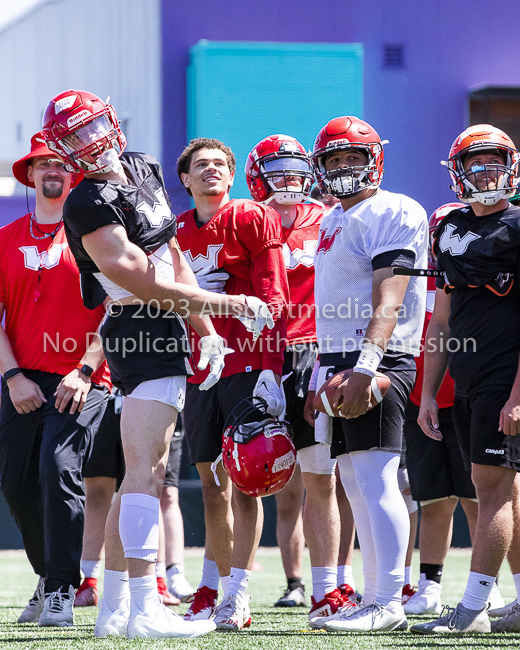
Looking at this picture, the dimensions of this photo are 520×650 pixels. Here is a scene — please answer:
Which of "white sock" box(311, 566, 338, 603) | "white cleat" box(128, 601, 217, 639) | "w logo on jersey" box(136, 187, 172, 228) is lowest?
"white sock" box(311, 566, 338, 603)

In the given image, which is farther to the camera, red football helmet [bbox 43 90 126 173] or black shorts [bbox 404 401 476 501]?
black shorts [bbox 404 401 476 501]

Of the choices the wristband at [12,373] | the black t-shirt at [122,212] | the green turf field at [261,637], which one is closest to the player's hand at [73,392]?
the wristband at [12,373]

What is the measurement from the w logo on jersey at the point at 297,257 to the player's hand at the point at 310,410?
0.90 m

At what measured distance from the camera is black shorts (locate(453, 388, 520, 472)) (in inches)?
134

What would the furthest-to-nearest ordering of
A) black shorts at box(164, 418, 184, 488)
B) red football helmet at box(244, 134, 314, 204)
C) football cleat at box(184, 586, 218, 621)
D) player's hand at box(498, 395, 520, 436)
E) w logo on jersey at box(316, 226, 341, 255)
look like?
1. black shorts at box(164, 418, 184, 488)
2. red football helmet at box(244, 134, 314, 204)
3. football cleat at box(184, 586, 218, 621)
4. w logo on jersey at box(316, 226, 341, 255)
5. player's hand at box(498, 395, 520, 436)

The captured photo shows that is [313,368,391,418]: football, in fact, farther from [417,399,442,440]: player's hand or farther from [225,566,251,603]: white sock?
[225,566,251,603]: white sock

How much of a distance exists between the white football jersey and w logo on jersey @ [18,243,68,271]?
4.57 feet

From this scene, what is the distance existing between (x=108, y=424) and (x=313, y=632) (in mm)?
2196

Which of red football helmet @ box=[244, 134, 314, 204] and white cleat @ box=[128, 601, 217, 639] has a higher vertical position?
red football helmet @ box=[244, 134, 314, 204]

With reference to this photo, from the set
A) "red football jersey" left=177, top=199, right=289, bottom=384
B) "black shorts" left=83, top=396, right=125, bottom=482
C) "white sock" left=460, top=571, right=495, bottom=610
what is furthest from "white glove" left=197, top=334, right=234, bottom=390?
"black shorts" left=83, top=396, right=125, bottom=482

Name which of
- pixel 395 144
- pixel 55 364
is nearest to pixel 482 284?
pixel 55 364

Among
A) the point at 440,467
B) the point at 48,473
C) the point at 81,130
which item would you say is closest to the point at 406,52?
the point at 440,467

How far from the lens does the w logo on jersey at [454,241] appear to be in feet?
11.8

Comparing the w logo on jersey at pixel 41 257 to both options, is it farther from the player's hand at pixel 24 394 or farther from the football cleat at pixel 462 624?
the football cleat at pixel 462 624
